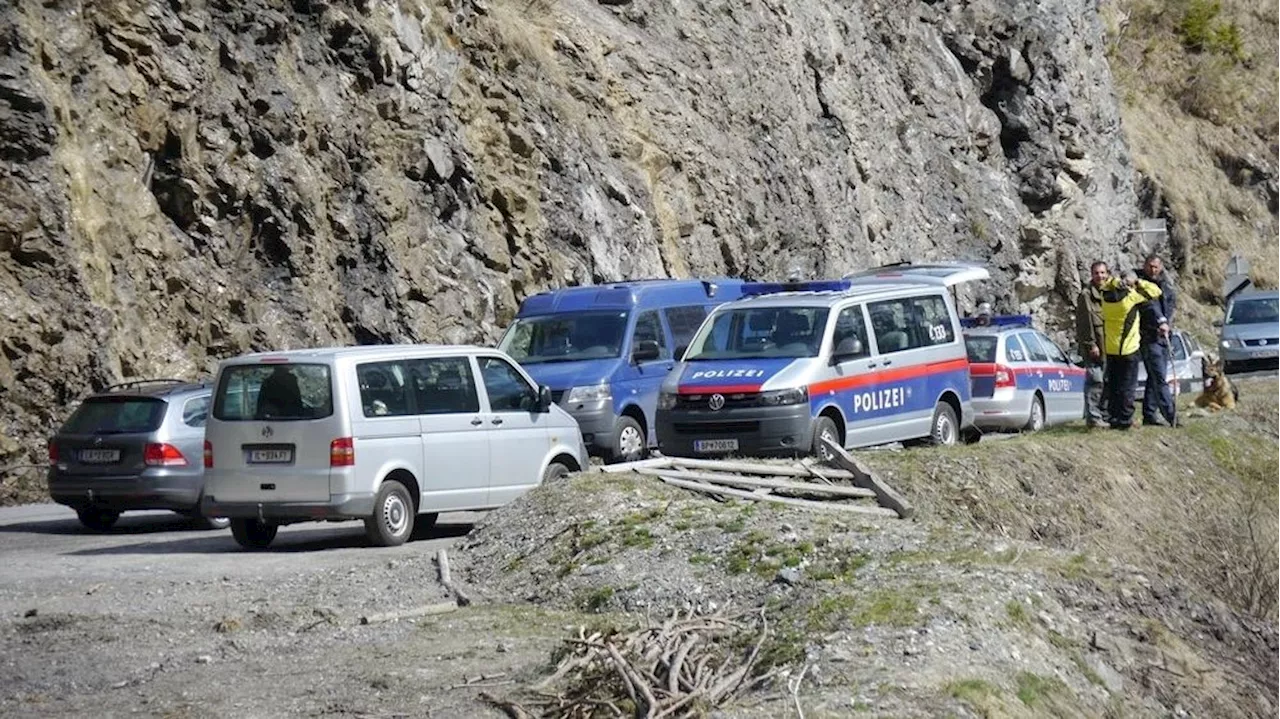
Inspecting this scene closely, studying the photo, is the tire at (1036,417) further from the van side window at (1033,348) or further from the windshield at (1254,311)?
the windshield at (1254,311)

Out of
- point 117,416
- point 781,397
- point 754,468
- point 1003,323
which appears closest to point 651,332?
point 781,397

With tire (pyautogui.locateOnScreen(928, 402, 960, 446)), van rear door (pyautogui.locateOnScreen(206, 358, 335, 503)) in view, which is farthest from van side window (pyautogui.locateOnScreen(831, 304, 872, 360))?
van rear door (pyautogui.locateOnScreen(206, 358, 335, 503))

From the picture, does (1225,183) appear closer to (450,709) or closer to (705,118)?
(705,118)

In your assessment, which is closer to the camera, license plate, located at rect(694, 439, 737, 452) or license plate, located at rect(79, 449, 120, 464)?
license plate, located at rect(79, 449, 120, 464)

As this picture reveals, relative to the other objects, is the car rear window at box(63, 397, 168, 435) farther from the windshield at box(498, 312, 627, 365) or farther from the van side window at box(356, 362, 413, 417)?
the windshield at box(498, 312, 627, 365)

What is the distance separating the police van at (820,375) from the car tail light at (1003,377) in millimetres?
3272

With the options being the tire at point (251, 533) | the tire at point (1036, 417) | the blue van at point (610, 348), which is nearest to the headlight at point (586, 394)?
the blue van at point (610, 348)

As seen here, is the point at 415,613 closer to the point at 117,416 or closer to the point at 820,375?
the point at 117,416

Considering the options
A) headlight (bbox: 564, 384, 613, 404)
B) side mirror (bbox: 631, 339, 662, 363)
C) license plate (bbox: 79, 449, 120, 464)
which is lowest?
license plate (bbox: 79, 449, 120, 464)

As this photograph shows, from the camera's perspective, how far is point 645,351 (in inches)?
835

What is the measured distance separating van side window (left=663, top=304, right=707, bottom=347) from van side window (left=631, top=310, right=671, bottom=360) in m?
0.21

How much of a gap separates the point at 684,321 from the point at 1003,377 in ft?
16.7

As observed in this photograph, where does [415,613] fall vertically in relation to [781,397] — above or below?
below

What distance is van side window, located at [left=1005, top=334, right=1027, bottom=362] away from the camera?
25062 millimetres
